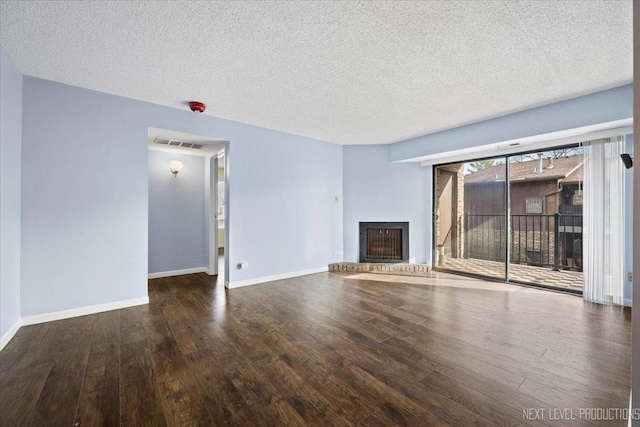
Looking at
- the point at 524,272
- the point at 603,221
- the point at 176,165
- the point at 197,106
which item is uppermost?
the point at 197,106

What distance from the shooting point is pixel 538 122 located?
11.0 feet

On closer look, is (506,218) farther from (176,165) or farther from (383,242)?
(176,165)

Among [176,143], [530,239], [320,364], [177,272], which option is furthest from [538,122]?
[177,272]

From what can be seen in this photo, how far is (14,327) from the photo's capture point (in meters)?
2.44

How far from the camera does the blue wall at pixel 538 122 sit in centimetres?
282

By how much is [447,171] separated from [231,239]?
417 cm

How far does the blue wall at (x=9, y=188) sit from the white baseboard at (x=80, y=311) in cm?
13

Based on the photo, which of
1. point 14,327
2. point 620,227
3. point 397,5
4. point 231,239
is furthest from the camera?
point 231,239

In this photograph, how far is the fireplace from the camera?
5.27 metres

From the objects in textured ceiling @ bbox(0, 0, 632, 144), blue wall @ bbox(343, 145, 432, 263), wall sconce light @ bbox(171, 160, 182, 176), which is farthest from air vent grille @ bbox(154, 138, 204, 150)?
blue wall @ bbox(343, 145, 432, 263)

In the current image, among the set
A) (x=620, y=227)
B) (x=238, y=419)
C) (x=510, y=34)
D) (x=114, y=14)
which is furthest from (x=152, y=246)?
(x=620, y=227)

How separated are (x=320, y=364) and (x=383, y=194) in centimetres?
388

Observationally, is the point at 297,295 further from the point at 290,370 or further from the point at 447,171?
the point at 447,171

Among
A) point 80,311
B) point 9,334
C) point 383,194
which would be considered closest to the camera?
point 9,334
